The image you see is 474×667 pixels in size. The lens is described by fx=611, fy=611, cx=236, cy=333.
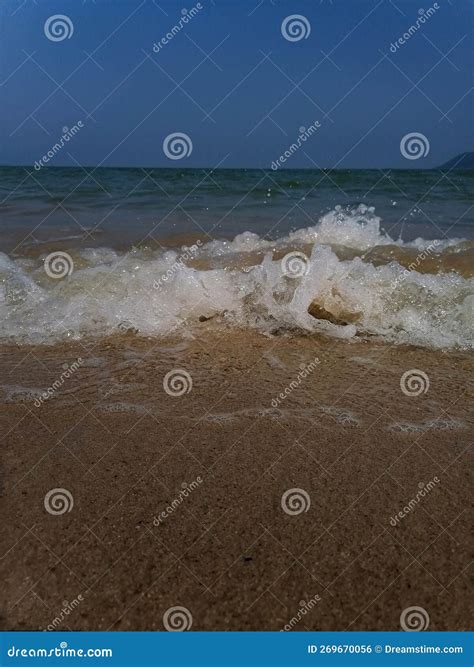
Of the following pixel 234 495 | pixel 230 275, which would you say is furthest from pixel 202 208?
pixel 234 495

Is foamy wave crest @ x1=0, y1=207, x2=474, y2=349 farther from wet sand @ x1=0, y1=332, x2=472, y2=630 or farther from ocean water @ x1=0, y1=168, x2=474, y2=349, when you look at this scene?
wet sand @ x1=0, y1=332, x2=472, y2=630

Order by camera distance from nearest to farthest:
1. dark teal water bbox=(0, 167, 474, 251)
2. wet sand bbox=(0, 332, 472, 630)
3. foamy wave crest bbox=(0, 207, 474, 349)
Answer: wet sand bbox=(0, 332, 472, 630) → foamy wave crest bbox=(0, 207, 474, 349) → dark teal water bbox=(0, 167, 474, 251)

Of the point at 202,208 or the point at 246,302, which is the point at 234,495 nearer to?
the point at 246,302

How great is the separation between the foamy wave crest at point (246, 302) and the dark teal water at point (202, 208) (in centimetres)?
187

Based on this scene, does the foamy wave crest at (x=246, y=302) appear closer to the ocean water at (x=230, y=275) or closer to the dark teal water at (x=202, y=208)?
the ocean water at (x=230, y=275)

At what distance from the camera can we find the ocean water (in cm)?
376

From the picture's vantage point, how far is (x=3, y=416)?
8.13 ft

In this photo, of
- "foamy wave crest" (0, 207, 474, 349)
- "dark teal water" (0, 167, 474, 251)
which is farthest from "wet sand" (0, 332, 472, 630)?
"dark teal water" (0, 167, 474, 251)

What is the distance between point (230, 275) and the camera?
4141 mm

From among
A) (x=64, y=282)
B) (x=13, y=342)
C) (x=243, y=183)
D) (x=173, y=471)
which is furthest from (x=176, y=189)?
(x=173, y=471)

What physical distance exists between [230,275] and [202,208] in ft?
15.2

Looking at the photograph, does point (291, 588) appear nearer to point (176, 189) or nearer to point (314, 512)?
point (314, 512)

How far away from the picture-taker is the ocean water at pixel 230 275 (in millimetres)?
3756

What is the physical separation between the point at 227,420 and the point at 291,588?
98 centimetres
